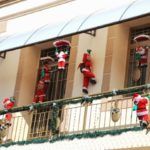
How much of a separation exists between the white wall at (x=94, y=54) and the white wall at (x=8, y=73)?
7.93ft

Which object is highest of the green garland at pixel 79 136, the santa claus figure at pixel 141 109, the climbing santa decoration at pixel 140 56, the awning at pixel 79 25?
the awning at pixel 79 25

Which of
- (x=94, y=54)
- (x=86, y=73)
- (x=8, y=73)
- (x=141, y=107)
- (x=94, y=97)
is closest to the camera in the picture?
(x=141, y=107)

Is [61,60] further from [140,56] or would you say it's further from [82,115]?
[82,115]

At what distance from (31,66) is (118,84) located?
349 cm

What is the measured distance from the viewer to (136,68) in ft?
50.2

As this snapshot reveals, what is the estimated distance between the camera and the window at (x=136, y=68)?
14992 millimetres

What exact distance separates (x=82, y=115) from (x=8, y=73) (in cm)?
457

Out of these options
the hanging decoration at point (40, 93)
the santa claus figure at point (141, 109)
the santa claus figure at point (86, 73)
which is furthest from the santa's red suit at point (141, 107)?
the hanging decoration at point (40, 93)

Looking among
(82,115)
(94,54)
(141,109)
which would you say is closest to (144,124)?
(141,109)

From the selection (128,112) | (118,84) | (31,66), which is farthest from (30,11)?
(128,112)

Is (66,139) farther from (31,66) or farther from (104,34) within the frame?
(31,66)

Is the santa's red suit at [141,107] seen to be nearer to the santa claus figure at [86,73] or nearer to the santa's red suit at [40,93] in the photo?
the santa claus figure at [86,73]

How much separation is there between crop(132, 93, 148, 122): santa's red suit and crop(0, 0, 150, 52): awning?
7.40 feet

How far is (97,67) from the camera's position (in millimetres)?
15367
